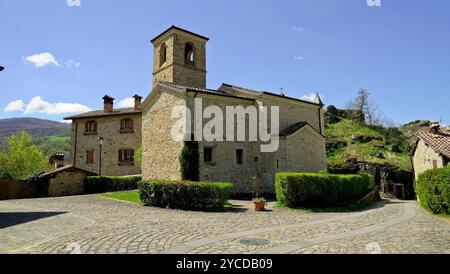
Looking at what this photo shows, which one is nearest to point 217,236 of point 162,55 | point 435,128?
point 435,128

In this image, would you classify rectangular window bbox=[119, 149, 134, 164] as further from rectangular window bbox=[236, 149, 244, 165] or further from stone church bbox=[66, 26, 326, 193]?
rectangular window bbox=[236, 149, 244, 165]

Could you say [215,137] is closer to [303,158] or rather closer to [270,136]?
[270,136]

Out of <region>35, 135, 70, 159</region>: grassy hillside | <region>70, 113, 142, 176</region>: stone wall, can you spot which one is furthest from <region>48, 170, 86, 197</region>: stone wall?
<region>35, 135, 70, 159</region>: grassy hillside

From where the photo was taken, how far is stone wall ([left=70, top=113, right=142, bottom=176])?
30.5 meters

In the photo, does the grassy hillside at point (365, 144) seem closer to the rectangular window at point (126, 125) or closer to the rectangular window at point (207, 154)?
the rectangular window at point (207, 154)

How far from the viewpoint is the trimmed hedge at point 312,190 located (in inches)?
591

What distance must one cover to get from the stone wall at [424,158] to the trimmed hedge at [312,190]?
4.68 metres

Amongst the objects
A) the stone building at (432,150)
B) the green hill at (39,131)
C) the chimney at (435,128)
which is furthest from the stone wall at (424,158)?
the green hill at (39,131)

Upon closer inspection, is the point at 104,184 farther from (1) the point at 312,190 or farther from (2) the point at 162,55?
(1) the point at 312,190

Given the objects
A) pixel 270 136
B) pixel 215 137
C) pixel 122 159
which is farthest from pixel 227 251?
pixel 122 159

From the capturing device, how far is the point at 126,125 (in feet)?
102

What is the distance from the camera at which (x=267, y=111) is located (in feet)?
72.8

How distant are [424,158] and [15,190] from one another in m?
29.3

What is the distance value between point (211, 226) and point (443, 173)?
364 inches
